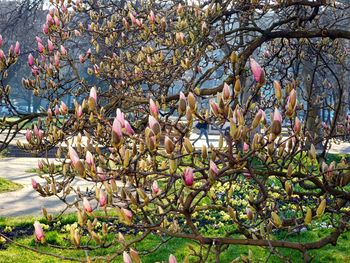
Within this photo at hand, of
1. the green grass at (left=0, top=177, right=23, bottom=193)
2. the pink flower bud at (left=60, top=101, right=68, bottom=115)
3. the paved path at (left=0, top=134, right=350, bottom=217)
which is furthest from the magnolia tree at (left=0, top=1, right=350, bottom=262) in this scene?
the green grass at (left=0, top=177, right=23, bottom=193)

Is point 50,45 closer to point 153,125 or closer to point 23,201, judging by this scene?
point 153,125

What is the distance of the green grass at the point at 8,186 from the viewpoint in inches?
468

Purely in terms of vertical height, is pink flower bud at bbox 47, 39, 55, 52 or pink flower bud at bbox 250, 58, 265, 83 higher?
pink flower bud at bbox 47, 39, 55, 52

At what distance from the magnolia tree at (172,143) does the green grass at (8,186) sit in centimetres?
539

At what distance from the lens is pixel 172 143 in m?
2.26

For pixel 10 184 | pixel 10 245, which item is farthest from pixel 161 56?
pixel 10 184

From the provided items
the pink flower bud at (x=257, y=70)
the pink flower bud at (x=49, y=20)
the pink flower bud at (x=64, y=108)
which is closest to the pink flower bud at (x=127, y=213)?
the pink flower bud at (x=257, y=70)

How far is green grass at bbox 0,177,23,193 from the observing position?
39.0ft

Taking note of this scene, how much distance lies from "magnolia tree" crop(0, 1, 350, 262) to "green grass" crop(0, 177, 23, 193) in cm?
539

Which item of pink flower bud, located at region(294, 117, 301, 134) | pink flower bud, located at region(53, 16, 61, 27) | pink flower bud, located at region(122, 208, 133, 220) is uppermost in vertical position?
pink flower bud, located at region(53, 16, 61, 27)

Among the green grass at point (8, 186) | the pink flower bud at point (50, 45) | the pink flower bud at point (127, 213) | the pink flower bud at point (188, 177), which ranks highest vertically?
the pink flower bud at point (50, 45)

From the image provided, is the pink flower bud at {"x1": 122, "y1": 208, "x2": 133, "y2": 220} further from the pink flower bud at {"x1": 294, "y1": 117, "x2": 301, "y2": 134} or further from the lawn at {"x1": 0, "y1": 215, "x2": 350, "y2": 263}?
the lawn at {"x1": 0, "y1": 215, "x2": 350, "y2": 263}

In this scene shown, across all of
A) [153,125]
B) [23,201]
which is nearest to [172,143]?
[153,125]

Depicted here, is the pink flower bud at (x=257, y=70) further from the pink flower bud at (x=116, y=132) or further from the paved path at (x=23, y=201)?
the paved path at (x=23, y=201)
